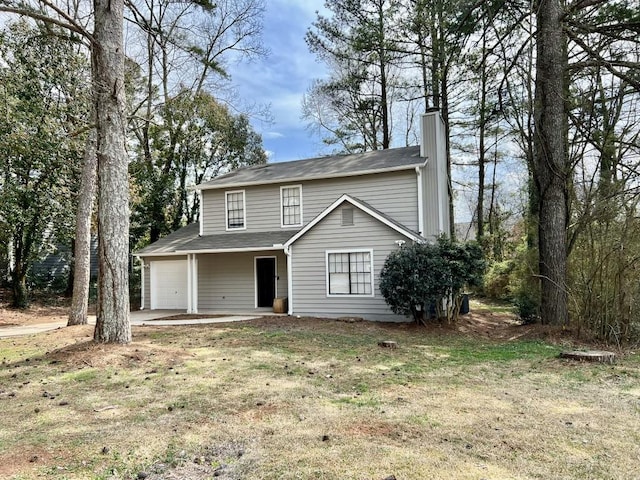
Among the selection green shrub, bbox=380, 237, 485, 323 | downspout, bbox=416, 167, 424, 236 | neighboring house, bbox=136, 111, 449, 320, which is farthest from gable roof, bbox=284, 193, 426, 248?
green shrub, bbox=380, 237, 485, 323

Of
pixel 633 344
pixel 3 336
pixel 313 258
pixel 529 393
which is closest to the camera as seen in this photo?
pixel 529 393

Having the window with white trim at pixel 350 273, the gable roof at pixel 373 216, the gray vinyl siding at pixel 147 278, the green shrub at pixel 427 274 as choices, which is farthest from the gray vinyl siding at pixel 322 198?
the gray vinyl siding at pixel 147 278

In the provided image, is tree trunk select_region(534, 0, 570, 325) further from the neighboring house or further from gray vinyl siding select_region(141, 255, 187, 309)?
gray vinyl siding select_region(141, 255, 187, 309)

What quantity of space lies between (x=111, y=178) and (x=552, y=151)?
946cm

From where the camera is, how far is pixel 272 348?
806 centimetres

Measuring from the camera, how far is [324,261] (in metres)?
13.0

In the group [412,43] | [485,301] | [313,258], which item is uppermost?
[412,43]

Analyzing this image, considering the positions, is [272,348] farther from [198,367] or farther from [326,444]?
[326,444]

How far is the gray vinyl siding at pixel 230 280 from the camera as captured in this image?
15273 millimetres

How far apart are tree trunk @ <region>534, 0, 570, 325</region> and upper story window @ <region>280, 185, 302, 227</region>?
7.80 meters

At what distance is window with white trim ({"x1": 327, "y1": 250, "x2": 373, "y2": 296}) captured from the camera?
12.5m

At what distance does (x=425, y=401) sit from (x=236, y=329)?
6686 mm

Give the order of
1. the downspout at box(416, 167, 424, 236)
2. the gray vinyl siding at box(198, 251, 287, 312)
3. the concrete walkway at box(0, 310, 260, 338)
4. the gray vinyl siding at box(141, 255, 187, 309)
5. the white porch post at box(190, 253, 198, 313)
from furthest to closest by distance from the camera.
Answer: the gray vinyl siding at box(141, 255, 187, 309), the gray vinyl siding at box(198, 251, 287, 312), the white porch post at box(190, 253, 198, 313), the downspout at box(416, 167, 424, 236), the concrete walkway at box(0, 310, 260, 338)

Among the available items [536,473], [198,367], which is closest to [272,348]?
[198,367]
